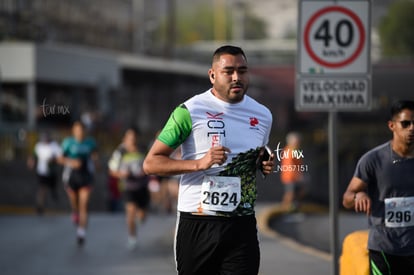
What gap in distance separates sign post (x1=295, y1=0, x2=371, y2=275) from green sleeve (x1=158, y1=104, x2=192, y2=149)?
96.6 inches

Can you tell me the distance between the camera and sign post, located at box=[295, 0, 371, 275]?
8680 mm

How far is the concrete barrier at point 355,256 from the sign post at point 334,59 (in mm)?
402

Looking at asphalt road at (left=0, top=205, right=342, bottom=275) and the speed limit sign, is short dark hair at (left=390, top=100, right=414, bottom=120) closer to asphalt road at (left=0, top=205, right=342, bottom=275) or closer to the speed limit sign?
the speed limit sign

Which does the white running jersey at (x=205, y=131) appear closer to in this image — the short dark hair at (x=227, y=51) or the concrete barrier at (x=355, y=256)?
the short dark hair at (x=227, y=51)

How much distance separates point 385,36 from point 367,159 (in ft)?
26.6

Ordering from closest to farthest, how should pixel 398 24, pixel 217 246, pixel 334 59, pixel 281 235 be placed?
1. pixel 217 246
2. pixel 334 59
3. pixel 398 24
4. pixel 281 235

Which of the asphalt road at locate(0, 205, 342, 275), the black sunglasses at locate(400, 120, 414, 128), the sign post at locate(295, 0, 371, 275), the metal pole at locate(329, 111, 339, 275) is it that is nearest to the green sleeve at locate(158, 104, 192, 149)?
the black sunglasses at locate(400, 120, 414, 128)

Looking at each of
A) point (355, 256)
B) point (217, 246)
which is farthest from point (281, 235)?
point (217, 246)

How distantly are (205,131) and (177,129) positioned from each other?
6.6 inches

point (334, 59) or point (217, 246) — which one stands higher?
point (334, 59)

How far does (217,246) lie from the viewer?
20.5ft

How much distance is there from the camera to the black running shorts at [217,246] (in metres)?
6.25

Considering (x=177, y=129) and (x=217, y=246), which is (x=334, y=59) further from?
(x=217, y=246)

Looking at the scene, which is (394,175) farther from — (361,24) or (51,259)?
(51,259)
